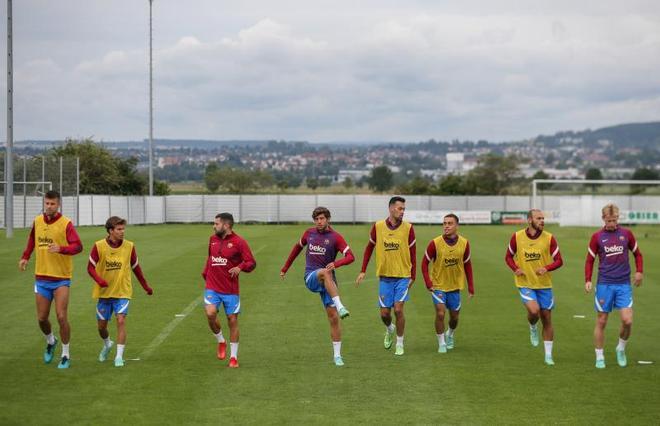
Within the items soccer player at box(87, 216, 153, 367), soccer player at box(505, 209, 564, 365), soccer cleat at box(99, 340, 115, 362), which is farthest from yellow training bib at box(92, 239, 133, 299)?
soccer player at box(505, 209, 564, 365)

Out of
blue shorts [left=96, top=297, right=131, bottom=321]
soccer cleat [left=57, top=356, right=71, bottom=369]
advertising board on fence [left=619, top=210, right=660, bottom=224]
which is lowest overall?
advertising board on fence [left=619, top=210, right=660, bottom=224]

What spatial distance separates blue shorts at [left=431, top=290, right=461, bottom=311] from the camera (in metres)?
14.9

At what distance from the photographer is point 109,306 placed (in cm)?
1373

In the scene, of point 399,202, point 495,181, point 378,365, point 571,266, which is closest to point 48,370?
point 378,365

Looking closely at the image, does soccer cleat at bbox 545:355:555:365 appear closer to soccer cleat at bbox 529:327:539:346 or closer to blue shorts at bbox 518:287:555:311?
blue shorts at bbox 518:287:555:311

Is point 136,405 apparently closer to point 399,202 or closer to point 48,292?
point 48,292

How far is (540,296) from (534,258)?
56 centimetres

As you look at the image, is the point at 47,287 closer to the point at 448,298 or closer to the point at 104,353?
the point at 104,353

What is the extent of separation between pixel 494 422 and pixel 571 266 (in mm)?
21579

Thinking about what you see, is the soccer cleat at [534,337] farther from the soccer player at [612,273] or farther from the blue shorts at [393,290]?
the blue shorts at [393,290]

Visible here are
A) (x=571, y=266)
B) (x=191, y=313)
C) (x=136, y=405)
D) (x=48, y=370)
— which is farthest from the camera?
(x=571, y=266)

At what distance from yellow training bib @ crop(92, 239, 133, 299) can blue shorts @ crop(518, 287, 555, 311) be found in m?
5.51

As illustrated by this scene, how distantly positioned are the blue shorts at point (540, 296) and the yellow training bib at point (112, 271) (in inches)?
217

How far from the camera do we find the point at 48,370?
43.5 feet
